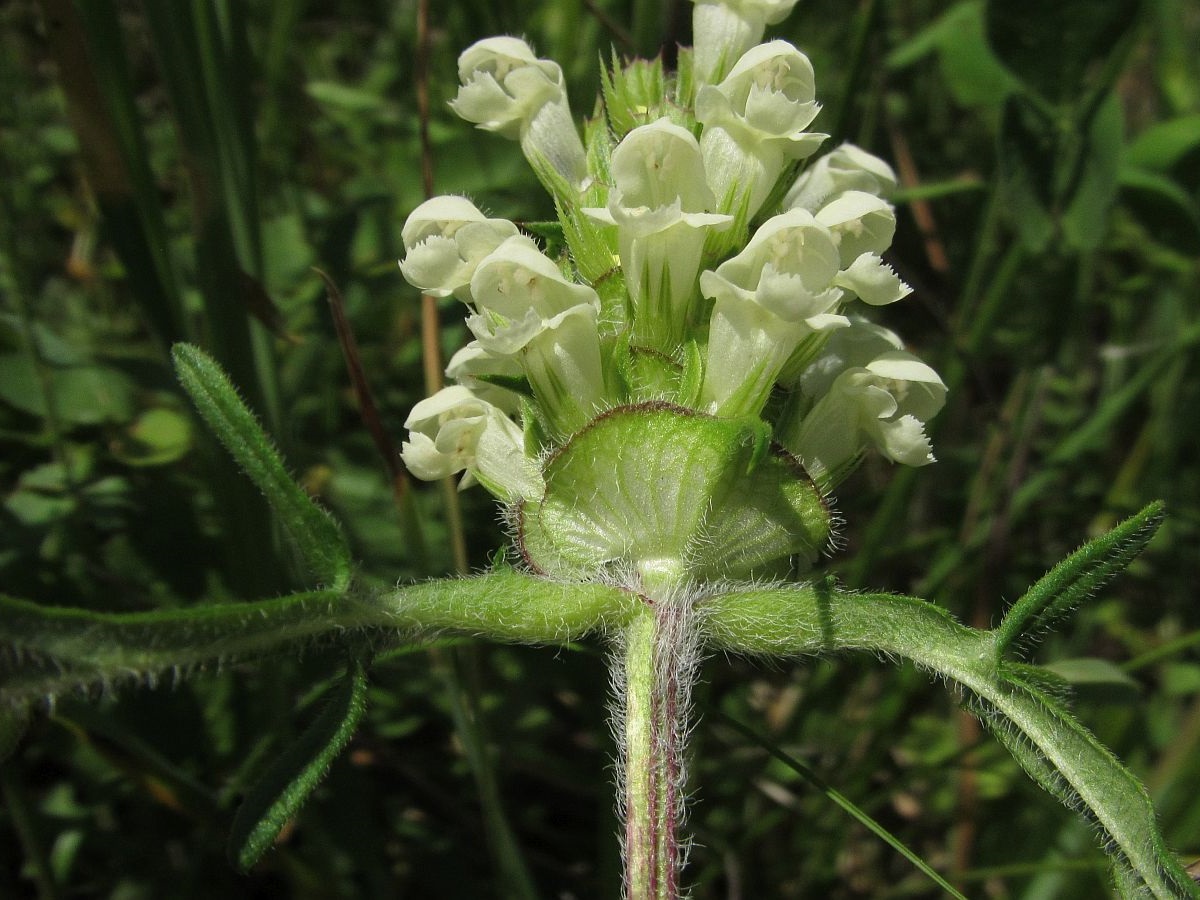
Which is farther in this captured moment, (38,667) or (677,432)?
(677,432)

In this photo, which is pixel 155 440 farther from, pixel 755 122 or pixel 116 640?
pixel 755 122

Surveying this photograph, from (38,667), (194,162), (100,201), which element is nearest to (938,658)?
(38,667)

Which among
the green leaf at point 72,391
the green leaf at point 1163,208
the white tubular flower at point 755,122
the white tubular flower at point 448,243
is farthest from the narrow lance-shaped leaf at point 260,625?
the green leaf at point 1163,208

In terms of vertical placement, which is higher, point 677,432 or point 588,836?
point 677,432

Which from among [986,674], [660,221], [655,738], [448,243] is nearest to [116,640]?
[655,738]

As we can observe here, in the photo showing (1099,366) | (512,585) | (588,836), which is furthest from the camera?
(1099,366)

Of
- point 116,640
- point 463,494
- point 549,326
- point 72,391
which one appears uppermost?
point 549,326

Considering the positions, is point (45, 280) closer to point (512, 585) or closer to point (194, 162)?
point (194, 162)
